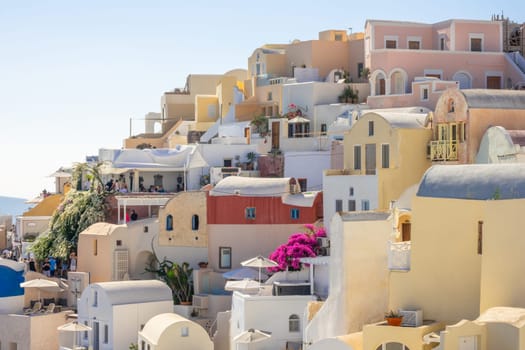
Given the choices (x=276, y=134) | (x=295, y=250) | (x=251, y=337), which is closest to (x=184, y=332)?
(x=251, y=337)

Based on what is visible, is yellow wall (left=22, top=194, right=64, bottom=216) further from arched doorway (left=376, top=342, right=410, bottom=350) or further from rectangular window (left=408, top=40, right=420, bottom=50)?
arched doorway (left=376, top=342, right=410, bottom=350)

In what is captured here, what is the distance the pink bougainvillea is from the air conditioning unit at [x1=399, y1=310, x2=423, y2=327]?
33.4 feet

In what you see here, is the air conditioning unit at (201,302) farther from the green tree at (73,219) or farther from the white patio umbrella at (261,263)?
the green tree at (73,219)

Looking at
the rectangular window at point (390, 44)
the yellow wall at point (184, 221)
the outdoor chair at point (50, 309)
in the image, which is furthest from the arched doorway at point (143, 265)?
the rectangular window at point (390, 44)

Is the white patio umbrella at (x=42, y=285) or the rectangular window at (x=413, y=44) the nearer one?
the white patio umbrella at (x=42, y=285)

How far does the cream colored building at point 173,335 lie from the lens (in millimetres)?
40875

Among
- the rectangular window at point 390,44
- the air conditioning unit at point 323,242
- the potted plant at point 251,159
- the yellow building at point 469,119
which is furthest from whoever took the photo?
the rectangular window at point 390,44

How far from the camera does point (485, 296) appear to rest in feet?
97.6

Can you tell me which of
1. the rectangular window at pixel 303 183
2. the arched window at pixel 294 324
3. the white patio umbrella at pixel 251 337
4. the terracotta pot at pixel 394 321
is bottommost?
the white patio umbrella at pixel 251 337

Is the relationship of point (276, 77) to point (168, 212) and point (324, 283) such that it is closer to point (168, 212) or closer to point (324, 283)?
point (168, 212)

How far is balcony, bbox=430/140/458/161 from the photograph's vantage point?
129ft

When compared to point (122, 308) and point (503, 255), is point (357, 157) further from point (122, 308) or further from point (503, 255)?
point (503, 255)

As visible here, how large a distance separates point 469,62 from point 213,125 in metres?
14.5

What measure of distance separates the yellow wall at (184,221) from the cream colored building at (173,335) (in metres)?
5.60
